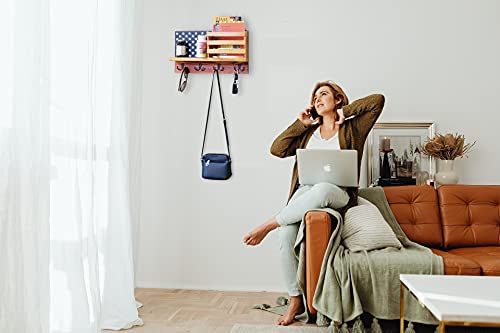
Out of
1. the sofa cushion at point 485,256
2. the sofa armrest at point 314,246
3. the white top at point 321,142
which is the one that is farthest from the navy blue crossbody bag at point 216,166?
the sofa cushion at point 485,256

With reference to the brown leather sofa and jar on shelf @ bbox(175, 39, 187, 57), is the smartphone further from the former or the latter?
jar on shelf @ bbox(175, 39, 187, 57)

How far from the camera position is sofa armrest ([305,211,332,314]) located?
304 cm

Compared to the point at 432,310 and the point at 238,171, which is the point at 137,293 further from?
the point at 432,310

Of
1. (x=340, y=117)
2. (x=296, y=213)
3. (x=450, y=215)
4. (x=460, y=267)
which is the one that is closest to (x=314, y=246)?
(x=296, y=213)

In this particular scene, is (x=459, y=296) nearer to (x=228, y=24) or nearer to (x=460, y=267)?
(x=460, y=267)

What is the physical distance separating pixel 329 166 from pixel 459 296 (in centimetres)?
145

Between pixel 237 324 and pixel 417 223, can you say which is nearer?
pixel 237 324

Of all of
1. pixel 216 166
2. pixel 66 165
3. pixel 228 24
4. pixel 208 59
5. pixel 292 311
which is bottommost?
pixel 292 311

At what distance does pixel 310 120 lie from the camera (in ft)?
12.6

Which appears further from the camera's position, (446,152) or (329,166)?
(446,152)

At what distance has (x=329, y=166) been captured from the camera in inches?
133

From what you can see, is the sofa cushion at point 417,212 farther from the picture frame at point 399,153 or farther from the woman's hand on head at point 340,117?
the woman's hand on head at point 340,117

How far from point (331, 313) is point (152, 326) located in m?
Result: 1.03

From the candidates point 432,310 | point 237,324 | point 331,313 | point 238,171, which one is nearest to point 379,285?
point 331,313
